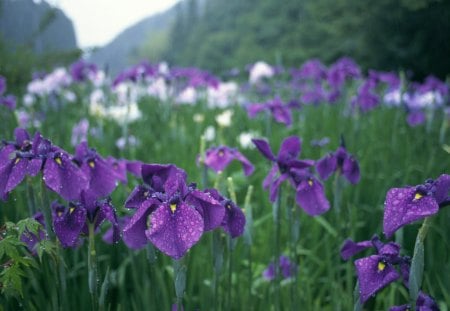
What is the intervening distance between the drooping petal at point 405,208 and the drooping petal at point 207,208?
1.59ft

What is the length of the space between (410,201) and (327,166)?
87cm

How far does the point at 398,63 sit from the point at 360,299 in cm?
1649

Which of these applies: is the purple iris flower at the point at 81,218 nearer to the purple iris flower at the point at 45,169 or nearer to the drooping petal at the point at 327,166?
the purple iris flower at the point at 45,169

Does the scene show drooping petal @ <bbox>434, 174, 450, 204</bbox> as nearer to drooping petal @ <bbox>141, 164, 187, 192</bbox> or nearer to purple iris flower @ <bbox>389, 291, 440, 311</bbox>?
purple iris flower @ <bbox>389, 291, 440, 311</bbox>

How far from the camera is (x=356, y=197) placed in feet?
10.8

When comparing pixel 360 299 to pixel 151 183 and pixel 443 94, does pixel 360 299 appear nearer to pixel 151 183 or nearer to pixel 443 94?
pixel 151 183

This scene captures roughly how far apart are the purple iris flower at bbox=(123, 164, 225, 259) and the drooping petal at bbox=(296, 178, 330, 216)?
2.28 feet

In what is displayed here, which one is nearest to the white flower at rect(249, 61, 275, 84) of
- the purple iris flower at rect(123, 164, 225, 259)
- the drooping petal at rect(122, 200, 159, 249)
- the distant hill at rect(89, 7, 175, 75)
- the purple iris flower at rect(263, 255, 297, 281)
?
the purple iris flower at rect(263, 255, 297, 281)

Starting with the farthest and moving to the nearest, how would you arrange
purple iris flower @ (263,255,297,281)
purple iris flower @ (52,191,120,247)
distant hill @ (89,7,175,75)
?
distant hill @ (89,7,175,75)
purple iris flower @ (263,255,297,281)
purple iris flower @ (52,191,120,247)

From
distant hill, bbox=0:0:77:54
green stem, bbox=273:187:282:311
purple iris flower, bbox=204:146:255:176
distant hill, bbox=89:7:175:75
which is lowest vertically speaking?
green stem, bbox=273:187:282:311

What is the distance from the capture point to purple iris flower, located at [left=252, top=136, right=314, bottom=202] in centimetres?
185

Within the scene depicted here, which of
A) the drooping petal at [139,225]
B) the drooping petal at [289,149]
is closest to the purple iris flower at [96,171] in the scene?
the drooping petal at [139,225]

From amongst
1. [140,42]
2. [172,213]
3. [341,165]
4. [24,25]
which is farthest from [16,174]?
[140,42]

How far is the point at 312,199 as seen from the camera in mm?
1901
